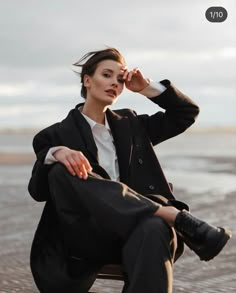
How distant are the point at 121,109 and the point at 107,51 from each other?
351 mm

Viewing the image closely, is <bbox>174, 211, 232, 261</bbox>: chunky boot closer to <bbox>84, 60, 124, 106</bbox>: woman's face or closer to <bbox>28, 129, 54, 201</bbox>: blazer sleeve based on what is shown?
<bbox>28, 129, 54, 201</bbox>: blazer sleeve

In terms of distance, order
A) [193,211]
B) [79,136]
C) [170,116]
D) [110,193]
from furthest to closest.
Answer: [193,211]
[170,116]
[79,136]
[110,193]

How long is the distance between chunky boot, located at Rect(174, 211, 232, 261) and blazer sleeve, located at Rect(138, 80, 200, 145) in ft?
2.61

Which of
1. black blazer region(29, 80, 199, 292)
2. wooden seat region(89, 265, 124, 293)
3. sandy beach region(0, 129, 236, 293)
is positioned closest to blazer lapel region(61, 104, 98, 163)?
black blazer region(29, 80, 199, 292)

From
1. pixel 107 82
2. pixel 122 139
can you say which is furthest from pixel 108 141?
pixel 107 82

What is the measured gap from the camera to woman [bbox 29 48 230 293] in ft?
10.2

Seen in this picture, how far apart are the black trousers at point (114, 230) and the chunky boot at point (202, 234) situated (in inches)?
2.8

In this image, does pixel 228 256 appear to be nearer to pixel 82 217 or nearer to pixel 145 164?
pixel 145 164

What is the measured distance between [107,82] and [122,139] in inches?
11.4

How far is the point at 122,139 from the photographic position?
3.68 metres

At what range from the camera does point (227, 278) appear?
5.02 metres

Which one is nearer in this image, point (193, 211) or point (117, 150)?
point (117, 150)

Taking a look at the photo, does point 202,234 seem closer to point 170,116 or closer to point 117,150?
point 117,150

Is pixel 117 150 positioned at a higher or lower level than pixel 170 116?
lower
